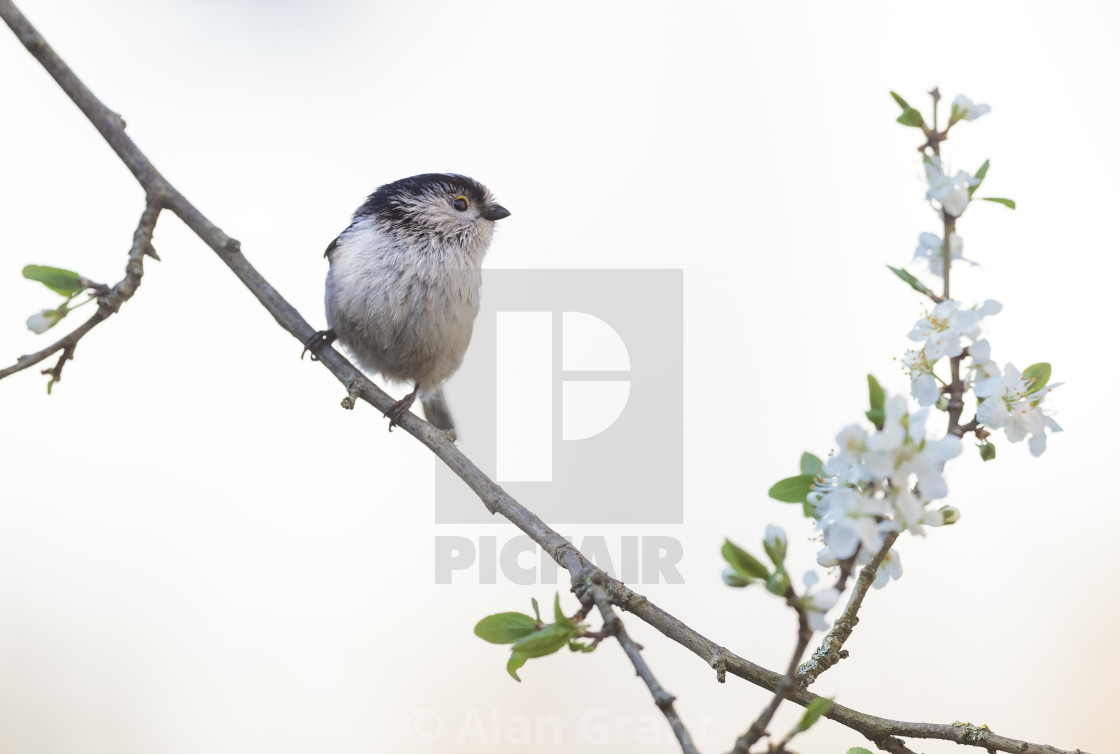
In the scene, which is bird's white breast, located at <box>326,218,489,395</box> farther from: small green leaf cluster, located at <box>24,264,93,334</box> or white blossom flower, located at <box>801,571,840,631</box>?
white blossom flower, located at <box>801,571,840,631</box>

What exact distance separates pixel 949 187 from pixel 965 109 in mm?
158

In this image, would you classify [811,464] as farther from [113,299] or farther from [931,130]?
[113,299]

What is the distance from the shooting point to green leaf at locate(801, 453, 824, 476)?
136 cm

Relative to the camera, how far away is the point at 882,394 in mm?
1199

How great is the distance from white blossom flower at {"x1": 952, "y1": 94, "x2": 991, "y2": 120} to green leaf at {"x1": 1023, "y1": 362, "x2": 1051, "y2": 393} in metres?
0.44

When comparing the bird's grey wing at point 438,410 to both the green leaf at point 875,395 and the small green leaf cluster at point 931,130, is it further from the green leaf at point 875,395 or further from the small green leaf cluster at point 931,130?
the green leaf at point 875,395

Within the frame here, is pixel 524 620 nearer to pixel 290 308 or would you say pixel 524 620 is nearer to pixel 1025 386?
pixel 1025 386

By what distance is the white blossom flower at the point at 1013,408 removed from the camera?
143cm

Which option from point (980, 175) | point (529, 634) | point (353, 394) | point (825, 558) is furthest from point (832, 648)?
point (353, 394)

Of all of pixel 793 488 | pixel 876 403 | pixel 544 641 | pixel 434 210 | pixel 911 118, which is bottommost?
pixel 544 641

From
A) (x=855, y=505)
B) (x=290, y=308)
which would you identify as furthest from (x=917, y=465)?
(x=290, y=308)

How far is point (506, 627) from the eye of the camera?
4.87ft

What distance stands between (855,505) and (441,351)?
2.46 metres

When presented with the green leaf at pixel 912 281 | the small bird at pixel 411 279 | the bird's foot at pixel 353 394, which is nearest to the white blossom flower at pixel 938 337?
the green leaf at pixel 912 281
